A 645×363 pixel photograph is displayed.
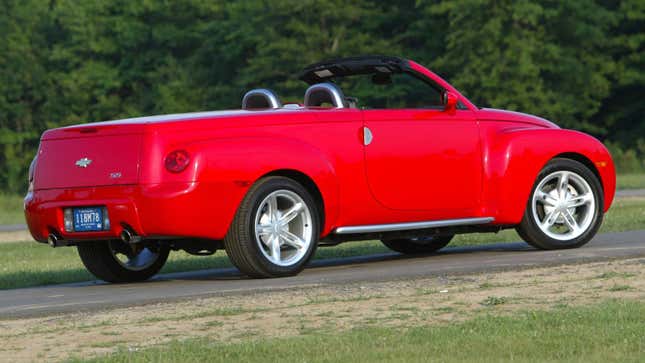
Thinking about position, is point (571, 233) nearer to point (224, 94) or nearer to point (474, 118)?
point (474, 118)

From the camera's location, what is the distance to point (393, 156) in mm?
11688

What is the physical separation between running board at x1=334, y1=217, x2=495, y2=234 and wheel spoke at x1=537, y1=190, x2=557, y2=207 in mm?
558

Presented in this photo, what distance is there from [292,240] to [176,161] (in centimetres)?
113

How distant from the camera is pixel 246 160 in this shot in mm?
10820

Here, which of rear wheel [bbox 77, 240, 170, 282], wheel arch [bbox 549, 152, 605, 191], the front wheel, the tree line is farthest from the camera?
the tree line

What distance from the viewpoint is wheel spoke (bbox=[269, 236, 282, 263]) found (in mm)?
11086

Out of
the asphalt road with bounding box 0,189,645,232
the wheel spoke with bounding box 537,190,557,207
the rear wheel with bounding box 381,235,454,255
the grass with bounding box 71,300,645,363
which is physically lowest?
the asphalt road with bounding box 0,189,645,232

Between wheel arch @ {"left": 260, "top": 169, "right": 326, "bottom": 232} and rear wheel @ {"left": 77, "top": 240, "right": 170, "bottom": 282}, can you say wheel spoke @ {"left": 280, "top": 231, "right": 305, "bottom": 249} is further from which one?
rear wheel @ {"left": 77, "top": 240, "right": 170, "bottom": 282}

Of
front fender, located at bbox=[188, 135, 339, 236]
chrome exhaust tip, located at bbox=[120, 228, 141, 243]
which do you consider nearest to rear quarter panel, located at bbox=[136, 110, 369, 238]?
front fender, located at bbox=[188, 135, 339, 236]

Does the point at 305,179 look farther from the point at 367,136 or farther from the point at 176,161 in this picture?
the point at 176,161

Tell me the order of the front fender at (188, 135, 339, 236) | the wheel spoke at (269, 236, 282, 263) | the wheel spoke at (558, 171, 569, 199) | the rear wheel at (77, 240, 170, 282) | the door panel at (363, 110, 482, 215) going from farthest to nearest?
the wheel spoke at (558, 171, 569, 199), the rear wheel at (77, 240, 170, 282), the door panel at (363, 110, 482, 215), the wheel spoke at (269, 236, 282, 263), the front fender at (188, 135, 339, 236)

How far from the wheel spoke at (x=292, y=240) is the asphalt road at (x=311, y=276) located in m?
0.23

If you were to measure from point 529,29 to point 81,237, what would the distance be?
5313cm

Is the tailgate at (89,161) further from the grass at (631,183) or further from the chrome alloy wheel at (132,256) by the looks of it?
the grass at (631,183)
